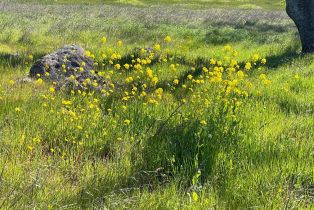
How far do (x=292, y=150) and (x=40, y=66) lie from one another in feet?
17.2

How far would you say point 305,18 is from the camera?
40.0 ft

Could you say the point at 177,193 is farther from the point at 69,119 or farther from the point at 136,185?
the point at 69,119

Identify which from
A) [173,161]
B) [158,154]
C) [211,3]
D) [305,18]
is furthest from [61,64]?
[211,3]

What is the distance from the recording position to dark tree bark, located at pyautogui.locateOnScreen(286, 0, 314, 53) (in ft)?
39.6

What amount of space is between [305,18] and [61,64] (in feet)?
27.3

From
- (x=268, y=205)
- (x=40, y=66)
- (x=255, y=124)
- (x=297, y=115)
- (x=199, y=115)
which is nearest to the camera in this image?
(x=268, y=205)

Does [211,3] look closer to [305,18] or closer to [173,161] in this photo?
[305,18]

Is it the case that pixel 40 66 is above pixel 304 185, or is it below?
above

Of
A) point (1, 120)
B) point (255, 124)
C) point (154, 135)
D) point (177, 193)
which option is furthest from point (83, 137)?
point (255, 124)

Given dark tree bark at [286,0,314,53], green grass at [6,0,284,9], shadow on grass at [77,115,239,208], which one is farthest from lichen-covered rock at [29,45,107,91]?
green grass at [6,0,284,9]

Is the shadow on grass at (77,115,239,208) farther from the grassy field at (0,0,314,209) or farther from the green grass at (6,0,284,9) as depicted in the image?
the green grass at (6,0,284,9)

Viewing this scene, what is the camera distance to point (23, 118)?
4.68 meters

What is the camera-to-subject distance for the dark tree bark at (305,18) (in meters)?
12.1

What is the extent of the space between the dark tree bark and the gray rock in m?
7.56
